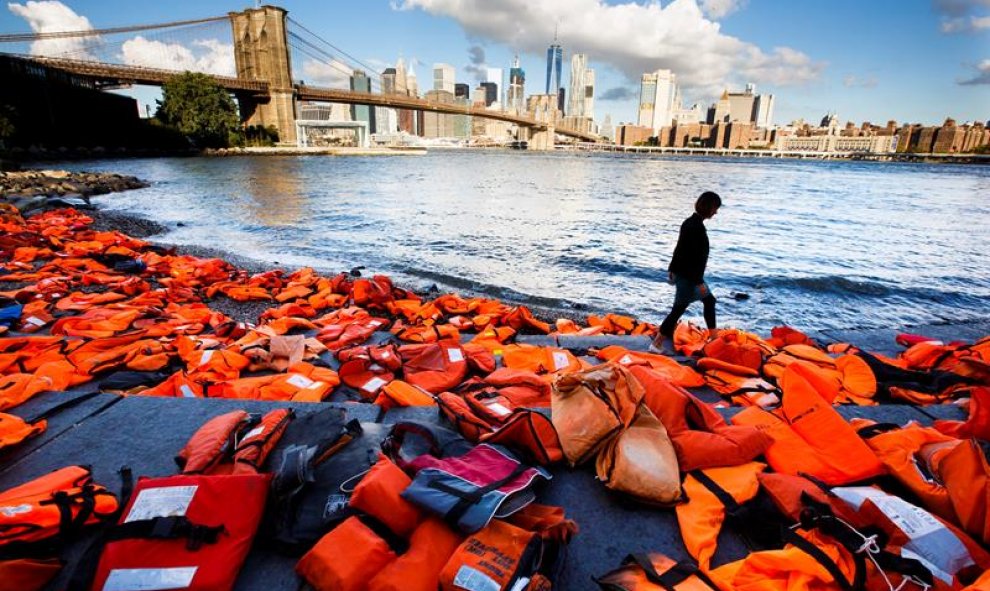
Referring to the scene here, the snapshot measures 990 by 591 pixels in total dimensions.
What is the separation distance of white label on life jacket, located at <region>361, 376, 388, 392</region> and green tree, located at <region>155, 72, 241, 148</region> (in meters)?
61.5

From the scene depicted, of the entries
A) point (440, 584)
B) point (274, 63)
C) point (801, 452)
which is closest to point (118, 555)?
point (440, 584)

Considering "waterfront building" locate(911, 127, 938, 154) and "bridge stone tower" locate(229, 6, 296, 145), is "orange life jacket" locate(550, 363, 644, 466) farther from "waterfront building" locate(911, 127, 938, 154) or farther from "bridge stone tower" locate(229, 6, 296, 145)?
"waterfront building" locate(911, 127, 938, 154)

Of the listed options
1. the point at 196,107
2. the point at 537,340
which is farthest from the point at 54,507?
the point at 196,107

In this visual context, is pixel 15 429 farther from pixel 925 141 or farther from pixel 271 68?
pixel 925 141

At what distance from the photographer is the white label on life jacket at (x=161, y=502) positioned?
1.67m

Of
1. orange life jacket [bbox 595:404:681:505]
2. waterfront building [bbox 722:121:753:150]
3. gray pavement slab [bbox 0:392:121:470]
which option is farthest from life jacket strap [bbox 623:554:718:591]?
waterfront building [bbox 722:121:753:150]

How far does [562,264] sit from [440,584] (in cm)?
967

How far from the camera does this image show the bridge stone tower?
2397 inches

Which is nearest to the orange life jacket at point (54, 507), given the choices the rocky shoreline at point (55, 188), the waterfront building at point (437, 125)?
the rocky shoreline at point (55, 188)

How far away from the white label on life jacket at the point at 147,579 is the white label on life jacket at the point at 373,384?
1.98 meters

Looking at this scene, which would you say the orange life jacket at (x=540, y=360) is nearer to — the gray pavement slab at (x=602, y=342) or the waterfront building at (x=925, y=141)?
the gray pavement slab at (x=602, y=342)

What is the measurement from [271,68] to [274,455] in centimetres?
7288

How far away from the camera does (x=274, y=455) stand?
215 centimetres

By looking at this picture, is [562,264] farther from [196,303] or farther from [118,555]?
[118,555]
